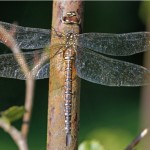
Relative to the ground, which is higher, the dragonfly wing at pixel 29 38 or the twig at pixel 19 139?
the dragonfly wing at pixel 29 38

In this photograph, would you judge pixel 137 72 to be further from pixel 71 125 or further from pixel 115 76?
pixel 71 125

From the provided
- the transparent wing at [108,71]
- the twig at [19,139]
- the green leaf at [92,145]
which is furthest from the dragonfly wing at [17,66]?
the twig at [19,139]

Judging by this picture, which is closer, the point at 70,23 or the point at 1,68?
the point at 70,23

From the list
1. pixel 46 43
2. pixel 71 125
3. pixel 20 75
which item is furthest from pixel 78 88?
pixel 46 43

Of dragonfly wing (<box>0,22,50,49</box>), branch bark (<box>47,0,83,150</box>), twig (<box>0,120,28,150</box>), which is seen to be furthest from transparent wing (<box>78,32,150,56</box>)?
twig (<box>0,120,28,150</box>)

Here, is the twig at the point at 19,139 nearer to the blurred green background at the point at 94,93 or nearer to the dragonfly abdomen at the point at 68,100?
the dragonfly abdomen at the point at 68,100

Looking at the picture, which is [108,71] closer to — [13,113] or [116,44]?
[116,44]
